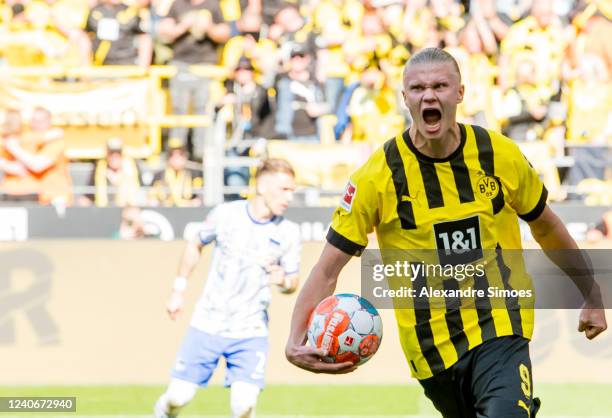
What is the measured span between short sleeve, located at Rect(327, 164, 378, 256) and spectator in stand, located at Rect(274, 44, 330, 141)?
8644mm

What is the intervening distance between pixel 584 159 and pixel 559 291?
129 inches

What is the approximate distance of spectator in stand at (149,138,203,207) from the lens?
45.2 ft

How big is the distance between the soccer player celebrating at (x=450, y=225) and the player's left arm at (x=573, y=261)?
4cm

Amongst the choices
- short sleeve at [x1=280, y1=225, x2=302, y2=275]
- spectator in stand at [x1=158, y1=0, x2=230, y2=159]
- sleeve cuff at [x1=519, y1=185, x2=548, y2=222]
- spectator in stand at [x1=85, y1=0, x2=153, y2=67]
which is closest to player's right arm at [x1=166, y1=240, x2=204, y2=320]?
short sleeve at [x1=280, y1=225, x2=302, y2=275]

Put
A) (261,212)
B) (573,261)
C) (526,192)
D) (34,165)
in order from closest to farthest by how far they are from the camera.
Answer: (526,192), (573,261), (261,212), (34,165)

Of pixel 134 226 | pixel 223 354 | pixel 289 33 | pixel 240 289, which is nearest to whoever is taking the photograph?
pixel 223 354

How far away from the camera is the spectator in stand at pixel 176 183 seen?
1379 cm

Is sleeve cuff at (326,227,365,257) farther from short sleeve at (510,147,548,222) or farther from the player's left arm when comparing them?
the player's left arm

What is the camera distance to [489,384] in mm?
5461

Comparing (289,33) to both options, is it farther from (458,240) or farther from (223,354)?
(458,240)

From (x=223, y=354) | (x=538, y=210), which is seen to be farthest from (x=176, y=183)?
(x=538, y=210)

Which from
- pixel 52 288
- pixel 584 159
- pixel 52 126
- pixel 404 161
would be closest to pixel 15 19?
pixel 52 126

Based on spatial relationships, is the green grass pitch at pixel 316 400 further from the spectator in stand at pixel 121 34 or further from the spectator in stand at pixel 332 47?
the spectator in stand at pixel 121 34

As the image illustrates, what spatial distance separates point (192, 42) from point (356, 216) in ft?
32.5
